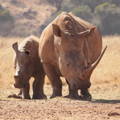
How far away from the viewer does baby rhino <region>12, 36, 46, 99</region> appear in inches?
566

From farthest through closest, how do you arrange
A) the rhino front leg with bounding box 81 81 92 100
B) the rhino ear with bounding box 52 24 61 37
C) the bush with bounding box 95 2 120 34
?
the bush with bounding box 95 2 120 34 → the rhino ear with bounding box 52 24 61 37 → the rhino front leg with bounding box 81 81 92 100

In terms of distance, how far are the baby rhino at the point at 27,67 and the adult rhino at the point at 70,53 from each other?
0.47 metres

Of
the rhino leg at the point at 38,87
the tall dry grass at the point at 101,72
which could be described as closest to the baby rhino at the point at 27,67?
the rhino leg at the point at 38,87

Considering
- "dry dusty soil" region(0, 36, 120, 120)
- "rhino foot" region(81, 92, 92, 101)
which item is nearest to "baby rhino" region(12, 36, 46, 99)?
"dry dusty soil" region(0, 36, 120, 120)

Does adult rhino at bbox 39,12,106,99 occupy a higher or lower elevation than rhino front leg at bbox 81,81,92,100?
higher

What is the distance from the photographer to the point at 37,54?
15.1 m

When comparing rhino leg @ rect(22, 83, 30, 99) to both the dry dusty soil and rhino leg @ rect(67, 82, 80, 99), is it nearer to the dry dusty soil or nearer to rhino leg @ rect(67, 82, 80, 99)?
the dry dusty soil

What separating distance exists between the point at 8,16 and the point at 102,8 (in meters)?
9.31

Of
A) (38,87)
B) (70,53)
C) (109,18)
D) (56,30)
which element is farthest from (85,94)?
(109,18)

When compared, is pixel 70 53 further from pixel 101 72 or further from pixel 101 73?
pixel 101 72

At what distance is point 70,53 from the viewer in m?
12.9

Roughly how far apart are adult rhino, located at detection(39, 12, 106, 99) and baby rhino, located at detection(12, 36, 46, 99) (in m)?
0.47

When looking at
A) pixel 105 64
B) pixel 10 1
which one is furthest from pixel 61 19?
pixel 10 1

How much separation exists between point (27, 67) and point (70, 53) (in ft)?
6.51
